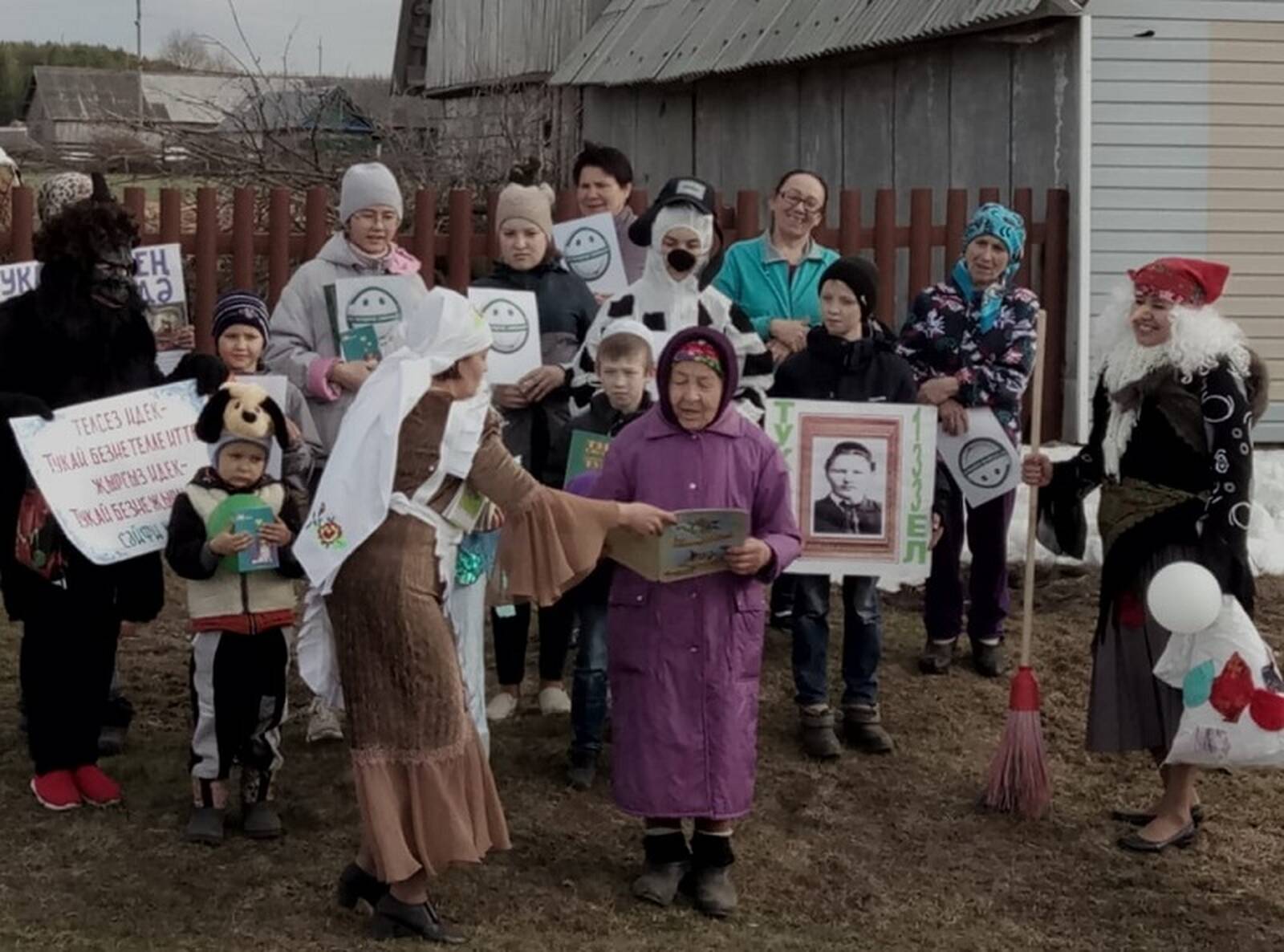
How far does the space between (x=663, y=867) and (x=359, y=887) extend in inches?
35.8

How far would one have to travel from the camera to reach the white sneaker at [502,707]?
22.7ft

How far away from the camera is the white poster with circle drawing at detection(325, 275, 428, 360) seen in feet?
20.5

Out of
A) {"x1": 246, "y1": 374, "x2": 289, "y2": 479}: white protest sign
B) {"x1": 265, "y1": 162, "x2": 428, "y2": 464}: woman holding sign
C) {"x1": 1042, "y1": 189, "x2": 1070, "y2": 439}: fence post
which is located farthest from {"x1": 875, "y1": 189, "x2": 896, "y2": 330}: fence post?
{"x1": 246, "y1": 374, "x2": 289, "y2": 479}: white protest sign

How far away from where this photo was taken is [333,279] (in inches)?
249

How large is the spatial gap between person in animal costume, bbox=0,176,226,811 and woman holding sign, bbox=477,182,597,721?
3.87 feet

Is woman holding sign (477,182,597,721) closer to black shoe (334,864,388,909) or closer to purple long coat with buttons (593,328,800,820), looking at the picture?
purple long coat with buttons (593,328,800,820)

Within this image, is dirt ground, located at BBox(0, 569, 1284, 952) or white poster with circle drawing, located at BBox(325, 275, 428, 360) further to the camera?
white poster with circle drawing, located at BBox(325, 275, 428, 360)

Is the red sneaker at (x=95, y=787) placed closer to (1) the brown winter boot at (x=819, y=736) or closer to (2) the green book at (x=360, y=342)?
(2) the green book at (x=360, y=342)

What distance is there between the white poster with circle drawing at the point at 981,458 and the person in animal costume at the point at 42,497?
2.95m

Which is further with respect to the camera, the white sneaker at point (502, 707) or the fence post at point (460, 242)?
the fence post at point (460, 242)

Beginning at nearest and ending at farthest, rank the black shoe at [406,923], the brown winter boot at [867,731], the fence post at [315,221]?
the black shoe at [406,923] → the brown winter boot at [867,731] → the fence post at [315,221]

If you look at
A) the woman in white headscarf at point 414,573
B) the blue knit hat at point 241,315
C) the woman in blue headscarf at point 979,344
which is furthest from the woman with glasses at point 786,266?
the woman in white headscarf at point 414,573

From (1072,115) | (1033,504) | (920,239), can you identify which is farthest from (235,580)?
(1072,115)

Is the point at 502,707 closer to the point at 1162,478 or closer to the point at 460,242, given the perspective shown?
the point at 1162,478
